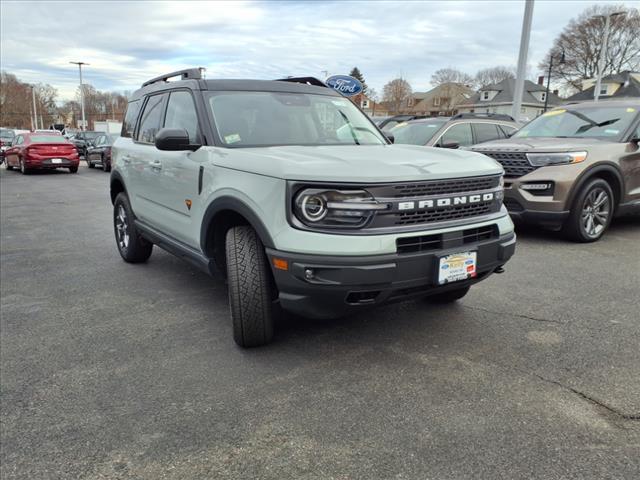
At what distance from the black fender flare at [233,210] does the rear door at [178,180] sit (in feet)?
0.62

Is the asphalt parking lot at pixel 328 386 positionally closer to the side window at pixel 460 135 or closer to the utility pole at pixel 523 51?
the side window at pixel 460 135

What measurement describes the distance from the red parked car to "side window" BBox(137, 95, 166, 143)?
15.9m

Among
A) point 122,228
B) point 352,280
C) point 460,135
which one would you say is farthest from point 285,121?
point 460,135

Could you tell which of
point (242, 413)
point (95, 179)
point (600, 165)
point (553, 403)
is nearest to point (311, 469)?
point (242, 413)

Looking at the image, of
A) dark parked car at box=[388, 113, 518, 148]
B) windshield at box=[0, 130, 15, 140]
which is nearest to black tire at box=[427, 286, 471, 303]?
dark parked car at box=[388, 113, 518, 148]

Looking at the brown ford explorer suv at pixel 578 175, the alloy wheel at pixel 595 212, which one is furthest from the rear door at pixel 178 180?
the alloy wheel at pixel 595 212

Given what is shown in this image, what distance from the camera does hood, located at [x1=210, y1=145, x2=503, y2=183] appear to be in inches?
111

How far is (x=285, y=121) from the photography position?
159 inches

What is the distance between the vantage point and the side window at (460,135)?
8797mm

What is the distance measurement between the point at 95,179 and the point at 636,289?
16.8 m

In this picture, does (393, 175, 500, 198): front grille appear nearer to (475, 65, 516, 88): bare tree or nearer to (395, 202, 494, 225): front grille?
(395, 202, 494, 225): front grille

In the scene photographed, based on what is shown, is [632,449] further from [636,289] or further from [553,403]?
[636,289]

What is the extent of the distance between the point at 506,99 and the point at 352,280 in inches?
2927

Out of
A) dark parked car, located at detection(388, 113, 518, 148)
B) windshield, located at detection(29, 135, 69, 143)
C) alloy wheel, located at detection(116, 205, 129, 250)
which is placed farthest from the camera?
windshield, located at detection(29, 135, 69, 143)
